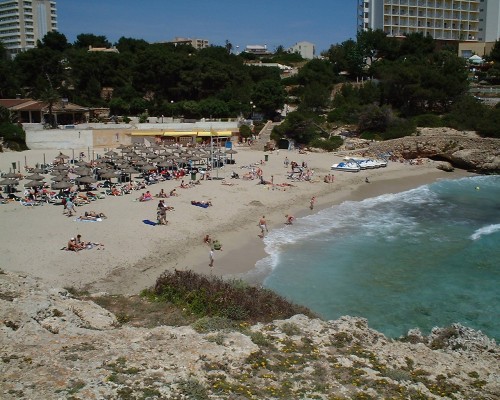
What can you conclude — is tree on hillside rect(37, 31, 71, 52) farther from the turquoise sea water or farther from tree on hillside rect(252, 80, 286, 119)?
the turquoise sea water

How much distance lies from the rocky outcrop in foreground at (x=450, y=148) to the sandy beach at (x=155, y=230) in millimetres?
9209

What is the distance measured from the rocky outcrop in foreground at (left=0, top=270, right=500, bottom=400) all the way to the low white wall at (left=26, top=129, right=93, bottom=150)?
36831mm

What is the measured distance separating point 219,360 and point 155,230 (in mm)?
13535

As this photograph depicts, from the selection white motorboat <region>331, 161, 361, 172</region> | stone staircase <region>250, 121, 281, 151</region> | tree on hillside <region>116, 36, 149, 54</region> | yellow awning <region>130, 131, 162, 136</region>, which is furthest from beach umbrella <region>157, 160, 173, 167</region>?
tree on hillside <region>116, 36, 149, 54</region>

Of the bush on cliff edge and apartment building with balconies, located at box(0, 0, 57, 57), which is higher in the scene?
apartment building with balconies, located at box(0, 0, 57, 57)

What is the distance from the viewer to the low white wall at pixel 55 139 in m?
46.0

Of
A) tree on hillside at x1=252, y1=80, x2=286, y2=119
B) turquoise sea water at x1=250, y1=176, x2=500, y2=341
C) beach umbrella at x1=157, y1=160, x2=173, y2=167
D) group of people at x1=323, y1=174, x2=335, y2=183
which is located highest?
tree on hillside at x1=252, y1=80, x2=286, y2=119

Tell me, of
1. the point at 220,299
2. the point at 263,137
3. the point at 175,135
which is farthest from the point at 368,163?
the point at 220,299

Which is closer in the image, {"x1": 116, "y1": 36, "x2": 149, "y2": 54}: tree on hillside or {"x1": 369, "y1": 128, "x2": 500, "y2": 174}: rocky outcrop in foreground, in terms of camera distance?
{"x1": 369, "y1": 128, "x2": 500, "y2": 174}: rocky outcrop in foreground

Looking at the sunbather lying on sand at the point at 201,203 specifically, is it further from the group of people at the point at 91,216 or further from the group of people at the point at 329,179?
the group of people at the point at 329,179

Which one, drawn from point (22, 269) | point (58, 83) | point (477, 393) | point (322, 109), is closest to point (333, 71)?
point (322, 109)

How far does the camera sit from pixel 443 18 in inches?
3516

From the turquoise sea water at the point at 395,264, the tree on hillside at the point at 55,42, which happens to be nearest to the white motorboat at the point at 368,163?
the turquoise sea water at the point at 395,264

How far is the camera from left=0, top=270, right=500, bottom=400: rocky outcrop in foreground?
8258 mm
